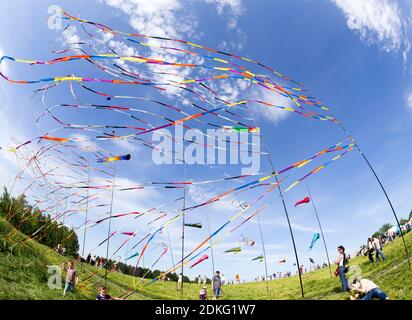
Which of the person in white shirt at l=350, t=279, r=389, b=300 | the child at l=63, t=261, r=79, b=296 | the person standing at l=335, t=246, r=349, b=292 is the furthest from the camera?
the child at l=63, t=261, r=79, b=296

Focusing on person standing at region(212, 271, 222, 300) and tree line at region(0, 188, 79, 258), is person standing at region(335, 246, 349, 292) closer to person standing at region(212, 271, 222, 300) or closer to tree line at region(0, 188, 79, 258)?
person standing at region(212, 271, 222, 300)

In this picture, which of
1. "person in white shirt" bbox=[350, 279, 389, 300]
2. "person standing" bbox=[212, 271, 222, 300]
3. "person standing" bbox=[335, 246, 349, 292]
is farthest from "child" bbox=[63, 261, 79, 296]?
"person in white shirt" bbox=[350, 279, 389, 300]

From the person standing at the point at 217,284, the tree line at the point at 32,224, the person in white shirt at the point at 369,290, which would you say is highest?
the tree line at the point at 32,224

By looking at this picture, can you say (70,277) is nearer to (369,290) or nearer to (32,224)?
(369,290)

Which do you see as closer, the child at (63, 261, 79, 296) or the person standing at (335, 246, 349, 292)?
the person standing at (335, 246, 349, 292)

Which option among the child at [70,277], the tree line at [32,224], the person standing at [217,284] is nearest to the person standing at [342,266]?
the person standing at [217,284]

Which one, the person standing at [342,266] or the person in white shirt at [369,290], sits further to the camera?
the person standing at [342,266]

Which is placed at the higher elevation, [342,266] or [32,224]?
[32,224]

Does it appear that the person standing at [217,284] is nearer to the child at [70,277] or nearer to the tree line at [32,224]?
the child at [70,277]

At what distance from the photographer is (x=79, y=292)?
17.1m

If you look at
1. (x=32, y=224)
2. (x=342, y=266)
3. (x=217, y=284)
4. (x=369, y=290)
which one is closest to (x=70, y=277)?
(x=217, y=284)
